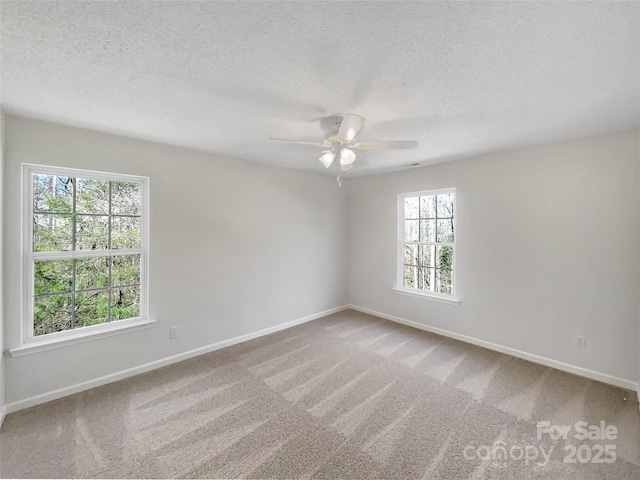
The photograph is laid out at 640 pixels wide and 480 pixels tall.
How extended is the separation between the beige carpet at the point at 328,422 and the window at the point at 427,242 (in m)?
1.14

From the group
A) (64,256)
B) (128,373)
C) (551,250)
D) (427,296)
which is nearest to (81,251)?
(64,256)

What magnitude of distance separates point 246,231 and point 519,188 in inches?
132

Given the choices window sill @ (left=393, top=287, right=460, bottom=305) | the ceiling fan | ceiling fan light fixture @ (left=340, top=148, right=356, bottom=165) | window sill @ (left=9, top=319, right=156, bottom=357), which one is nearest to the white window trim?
window sill @ (left=9, top=319, right=156, bottom=357)

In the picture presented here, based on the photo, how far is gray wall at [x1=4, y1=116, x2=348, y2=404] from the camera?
2.16 meters

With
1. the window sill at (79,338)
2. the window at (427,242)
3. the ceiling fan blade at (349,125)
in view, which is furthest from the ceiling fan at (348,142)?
the window sill at (79,338)

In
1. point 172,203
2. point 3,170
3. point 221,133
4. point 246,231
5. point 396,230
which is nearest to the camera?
point 3,170

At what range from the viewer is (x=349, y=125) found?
186 cm

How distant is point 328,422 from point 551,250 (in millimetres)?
2860

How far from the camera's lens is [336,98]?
1794mm

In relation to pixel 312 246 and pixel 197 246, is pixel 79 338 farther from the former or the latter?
pixel 312 246

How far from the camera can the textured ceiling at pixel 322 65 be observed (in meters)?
1.11

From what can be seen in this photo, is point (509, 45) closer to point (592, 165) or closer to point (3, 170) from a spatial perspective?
point (592, 165)

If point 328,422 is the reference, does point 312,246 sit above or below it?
above

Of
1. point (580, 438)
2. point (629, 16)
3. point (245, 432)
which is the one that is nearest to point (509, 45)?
point (629, 16)
